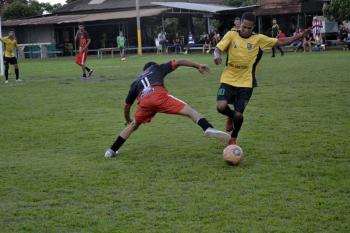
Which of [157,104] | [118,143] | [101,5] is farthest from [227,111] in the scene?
[101,5]

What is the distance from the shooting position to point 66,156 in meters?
8.56

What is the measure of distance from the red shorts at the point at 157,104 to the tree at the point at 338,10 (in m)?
29.7

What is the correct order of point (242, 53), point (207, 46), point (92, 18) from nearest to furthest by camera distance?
1. point (242, 53)
2. point (207, 46)
3. point (92, 18)

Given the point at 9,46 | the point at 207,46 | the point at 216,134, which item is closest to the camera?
the point at 216,134

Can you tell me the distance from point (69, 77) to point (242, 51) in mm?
15672

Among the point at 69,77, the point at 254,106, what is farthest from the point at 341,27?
the point at 254,106

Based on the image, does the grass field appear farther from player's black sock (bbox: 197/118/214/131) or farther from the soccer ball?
player's black sock (bbox: 197/118/214/131)

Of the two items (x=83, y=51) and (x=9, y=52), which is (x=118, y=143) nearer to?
(x=83, y=51)

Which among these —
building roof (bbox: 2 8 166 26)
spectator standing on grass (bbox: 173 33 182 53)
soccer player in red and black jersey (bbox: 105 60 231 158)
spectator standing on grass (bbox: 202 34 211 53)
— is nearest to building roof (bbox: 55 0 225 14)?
building roof (bbox: 2 8 166 26)

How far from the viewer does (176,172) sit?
7297 mm

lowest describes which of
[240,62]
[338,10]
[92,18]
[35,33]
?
[240,62]

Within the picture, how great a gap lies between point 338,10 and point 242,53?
29325 millimetres

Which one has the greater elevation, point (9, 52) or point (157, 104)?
point (9, 52)

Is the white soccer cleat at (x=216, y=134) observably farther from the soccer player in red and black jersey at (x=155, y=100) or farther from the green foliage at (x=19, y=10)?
the green foliage at (x=19, y=10)
